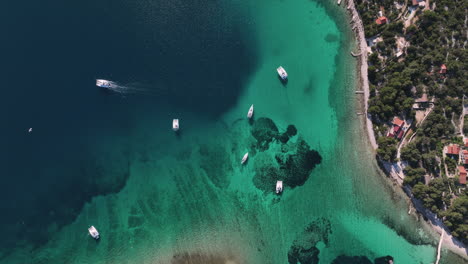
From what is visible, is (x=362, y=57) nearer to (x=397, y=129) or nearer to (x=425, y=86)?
(x=425, y=86)

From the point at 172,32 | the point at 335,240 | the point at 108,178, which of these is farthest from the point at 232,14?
the point at 335,240

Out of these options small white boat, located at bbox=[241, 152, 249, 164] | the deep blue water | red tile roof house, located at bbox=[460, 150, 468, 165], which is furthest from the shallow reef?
the deep blue water

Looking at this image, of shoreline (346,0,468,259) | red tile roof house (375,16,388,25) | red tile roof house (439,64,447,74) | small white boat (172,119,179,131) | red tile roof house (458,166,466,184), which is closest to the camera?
red tile roof house (458,166,466,184)

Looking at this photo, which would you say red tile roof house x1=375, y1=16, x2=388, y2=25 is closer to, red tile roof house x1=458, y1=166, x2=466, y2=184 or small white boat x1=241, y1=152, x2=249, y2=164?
red tile roof house x1=458, y1=166, x2=466, y2=184

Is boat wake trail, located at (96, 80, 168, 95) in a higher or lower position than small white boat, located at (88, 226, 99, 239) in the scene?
higher

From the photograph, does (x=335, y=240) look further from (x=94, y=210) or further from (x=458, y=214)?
(x=94, y=210)

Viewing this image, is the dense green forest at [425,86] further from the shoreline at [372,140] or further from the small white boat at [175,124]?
the small white boat at [175,124]

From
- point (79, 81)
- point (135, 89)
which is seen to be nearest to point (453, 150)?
point (135, 89)
